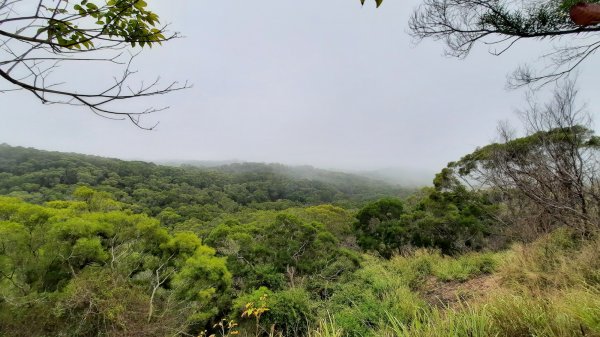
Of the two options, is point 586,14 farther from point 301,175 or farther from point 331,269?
point 301,175

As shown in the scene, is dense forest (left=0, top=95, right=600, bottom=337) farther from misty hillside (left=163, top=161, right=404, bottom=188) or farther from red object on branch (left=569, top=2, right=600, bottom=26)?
misty hillside (left=163, top=161, right=404, bottom=188)

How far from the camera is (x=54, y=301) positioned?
7500 millimetres

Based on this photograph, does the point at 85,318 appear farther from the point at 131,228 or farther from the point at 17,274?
the point at 131,228

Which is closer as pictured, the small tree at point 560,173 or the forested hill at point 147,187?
the small tree at point 560,173

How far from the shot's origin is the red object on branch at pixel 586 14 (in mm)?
872

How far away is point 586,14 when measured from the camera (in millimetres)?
882

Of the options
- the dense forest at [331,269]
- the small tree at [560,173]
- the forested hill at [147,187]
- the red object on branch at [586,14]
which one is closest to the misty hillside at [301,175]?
the forested hill at [147,187]

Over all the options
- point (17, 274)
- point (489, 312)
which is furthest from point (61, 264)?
point (489, 312)

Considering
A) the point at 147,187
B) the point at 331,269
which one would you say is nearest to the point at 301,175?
the point at 147,187

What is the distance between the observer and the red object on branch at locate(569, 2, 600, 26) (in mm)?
872

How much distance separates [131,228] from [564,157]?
448 inches

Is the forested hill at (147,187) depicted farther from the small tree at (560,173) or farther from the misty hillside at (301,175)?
the misty hillside at (301,175)

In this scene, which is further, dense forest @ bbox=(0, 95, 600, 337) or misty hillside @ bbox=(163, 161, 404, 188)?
misty hillside @ bbox=(163, 161, 404, 188)

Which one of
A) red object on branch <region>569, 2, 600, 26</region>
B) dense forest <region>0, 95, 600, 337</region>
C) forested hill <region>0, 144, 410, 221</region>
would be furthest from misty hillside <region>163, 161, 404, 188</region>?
red object on branch <region>569, 2, 600, 26</region>
